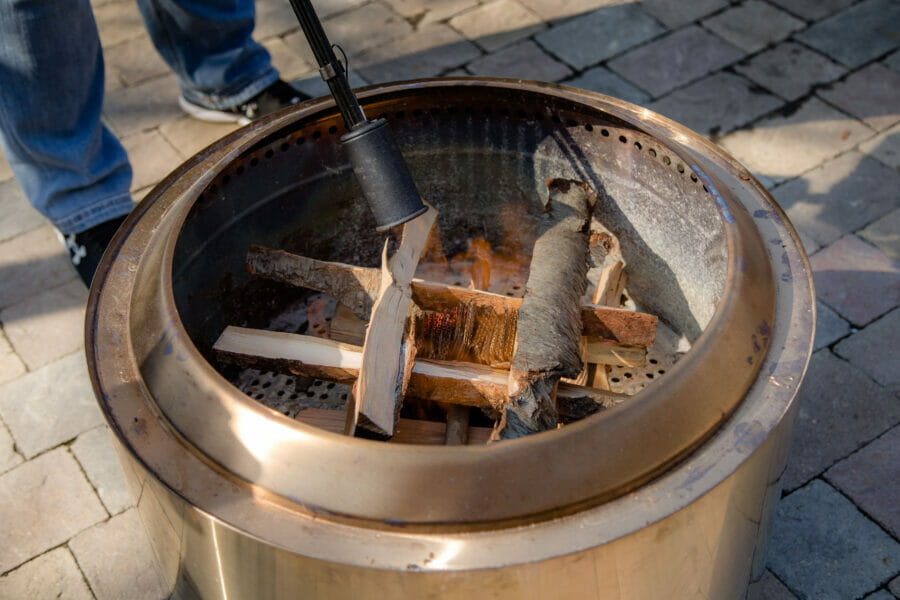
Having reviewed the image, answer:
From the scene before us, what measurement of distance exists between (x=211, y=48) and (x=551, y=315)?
1892 millimetres

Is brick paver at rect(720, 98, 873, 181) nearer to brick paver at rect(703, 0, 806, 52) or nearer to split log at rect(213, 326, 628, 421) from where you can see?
brick paver at rect(703, 0, 806, 52)

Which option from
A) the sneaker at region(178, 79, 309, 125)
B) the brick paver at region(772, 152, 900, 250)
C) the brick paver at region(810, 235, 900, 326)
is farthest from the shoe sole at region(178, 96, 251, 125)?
the brick paver at region(810, 235, 900, 326)

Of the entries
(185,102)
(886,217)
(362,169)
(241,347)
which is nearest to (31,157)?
(185,102)

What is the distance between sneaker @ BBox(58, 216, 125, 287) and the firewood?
0.94 meters

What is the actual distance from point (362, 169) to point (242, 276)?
1.56ft

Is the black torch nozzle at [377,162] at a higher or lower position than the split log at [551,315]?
higher

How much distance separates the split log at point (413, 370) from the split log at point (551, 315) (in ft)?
0.23

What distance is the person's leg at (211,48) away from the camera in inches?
105

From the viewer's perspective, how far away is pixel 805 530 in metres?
1.83

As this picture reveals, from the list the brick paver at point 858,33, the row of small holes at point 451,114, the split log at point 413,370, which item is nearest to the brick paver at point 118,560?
the split log at point 413,370

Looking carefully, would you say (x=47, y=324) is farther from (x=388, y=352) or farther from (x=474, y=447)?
(x=474, y=447)

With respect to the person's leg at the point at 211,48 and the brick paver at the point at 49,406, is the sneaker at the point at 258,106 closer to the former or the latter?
the person's leg at the point at 211,48

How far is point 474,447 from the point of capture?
1.08m

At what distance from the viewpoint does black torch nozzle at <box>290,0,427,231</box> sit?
1.30 metres
